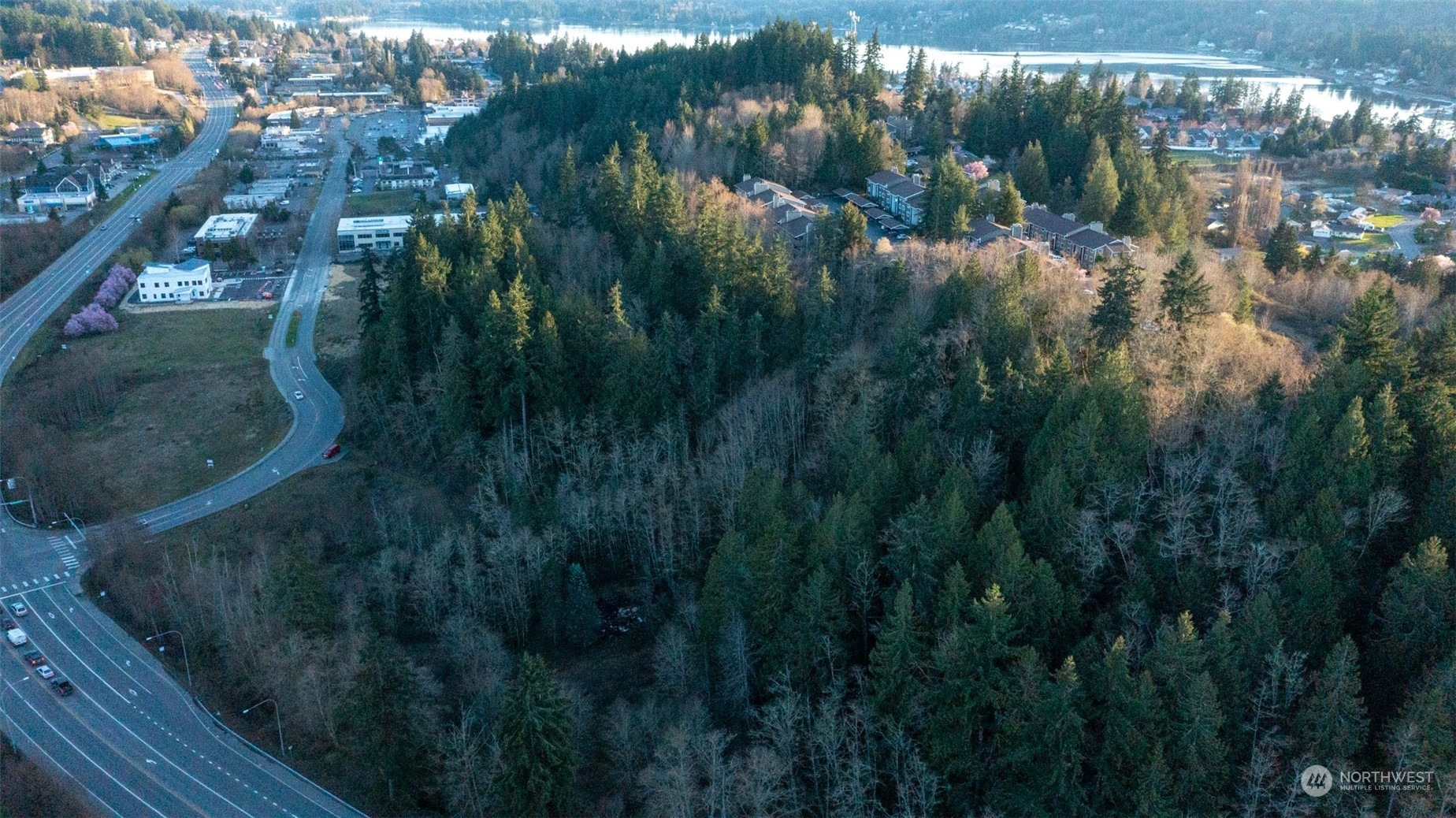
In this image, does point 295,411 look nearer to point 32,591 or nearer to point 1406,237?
point 32,591

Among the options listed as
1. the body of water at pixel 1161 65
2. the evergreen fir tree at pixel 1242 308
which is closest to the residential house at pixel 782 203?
the evergreen fir tree at pixel 1242 308

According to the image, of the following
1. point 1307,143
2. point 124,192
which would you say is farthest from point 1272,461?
point 124,192

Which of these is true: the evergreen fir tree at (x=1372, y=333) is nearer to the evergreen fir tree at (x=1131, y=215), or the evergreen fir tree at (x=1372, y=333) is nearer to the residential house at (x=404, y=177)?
the evergreen fir tree at (x=1131, y=215)

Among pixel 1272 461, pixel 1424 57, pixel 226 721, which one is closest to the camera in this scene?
pixel 1272 461

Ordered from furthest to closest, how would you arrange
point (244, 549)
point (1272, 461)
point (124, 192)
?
point (124, 192)
point (244, 549)
point (1272, 461)

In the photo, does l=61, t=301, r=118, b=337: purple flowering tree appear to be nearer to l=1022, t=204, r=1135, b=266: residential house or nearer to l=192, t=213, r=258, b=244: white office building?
l=192, t=213, r=258, b=244: white office building

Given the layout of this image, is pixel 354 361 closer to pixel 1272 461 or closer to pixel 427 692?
pixel 427 692

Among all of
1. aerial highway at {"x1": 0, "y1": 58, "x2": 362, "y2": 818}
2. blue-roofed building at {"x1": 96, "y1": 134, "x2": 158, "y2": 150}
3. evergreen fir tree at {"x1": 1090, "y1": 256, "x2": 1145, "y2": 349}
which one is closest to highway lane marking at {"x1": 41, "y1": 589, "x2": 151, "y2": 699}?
aerial highway at {"x1": 0, "y1": 58, "x2": 362, "y2": 818}
